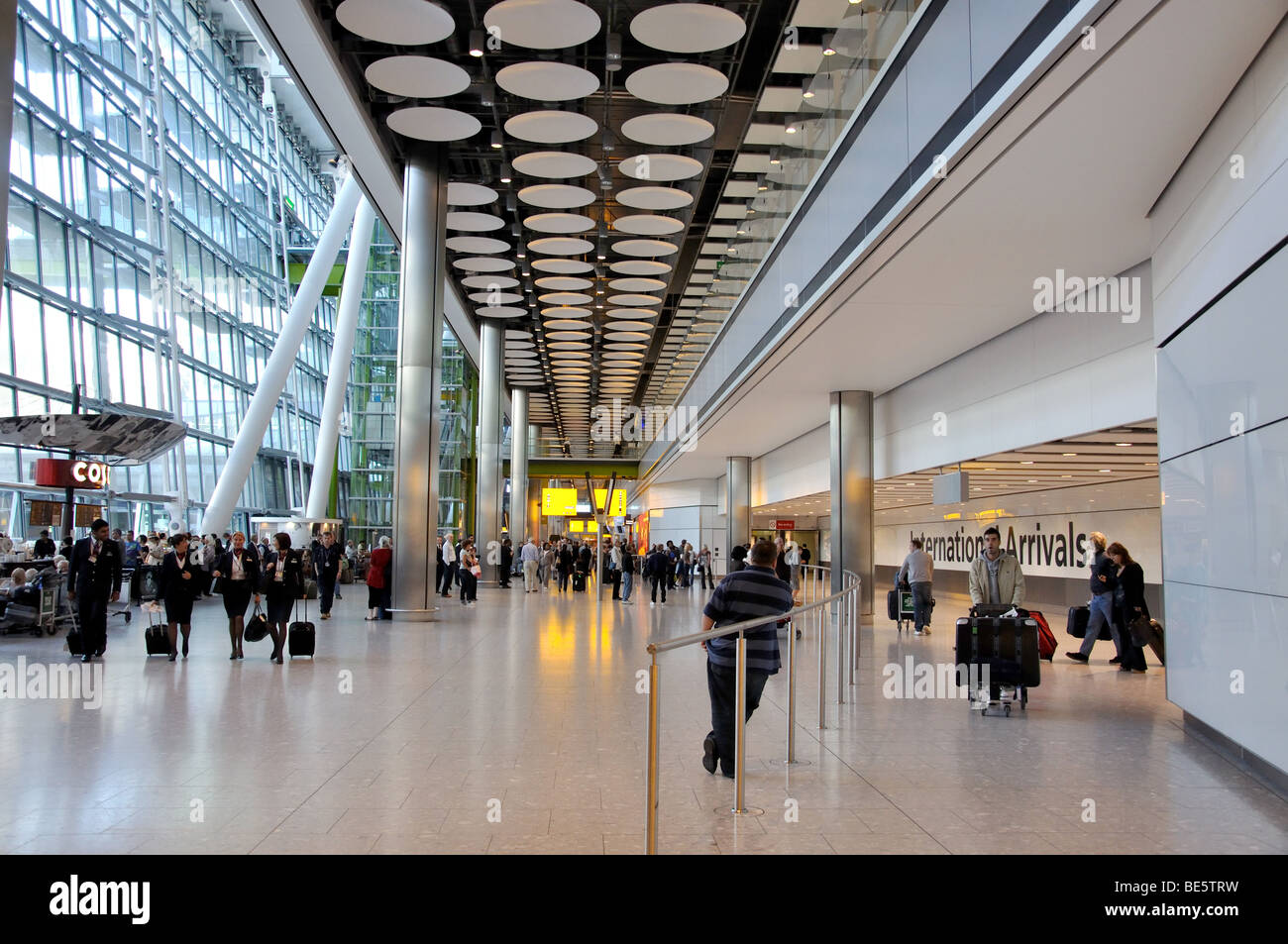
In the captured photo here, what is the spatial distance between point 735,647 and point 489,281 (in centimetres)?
2228

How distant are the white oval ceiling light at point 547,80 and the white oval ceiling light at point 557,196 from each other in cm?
446

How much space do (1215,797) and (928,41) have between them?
6938 mm

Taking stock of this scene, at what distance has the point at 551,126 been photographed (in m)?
16.5

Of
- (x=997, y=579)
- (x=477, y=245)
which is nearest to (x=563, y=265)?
(x=477, y=245)

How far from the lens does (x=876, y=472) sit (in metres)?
22.4

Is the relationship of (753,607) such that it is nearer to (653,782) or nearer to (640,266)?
(653,782)

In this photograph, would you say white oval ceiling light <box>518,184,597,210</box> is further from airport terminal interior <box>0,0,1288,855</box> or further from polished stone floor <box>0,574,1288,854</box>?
polished stone floor <box>0,574,1288,854</box>

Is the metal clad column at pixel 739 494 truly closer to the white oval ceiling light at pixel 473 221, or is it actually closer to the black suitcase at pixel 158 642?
the white oval ceiling light at pixel 473 221

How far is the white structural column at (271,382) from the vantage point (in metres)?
25.3

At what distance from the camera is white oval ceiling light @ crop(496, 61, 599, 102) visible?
14.4 metres

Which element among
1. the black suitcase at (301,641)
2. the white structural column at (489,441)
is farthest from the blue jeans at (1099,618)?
the white structural column at (489,441)
